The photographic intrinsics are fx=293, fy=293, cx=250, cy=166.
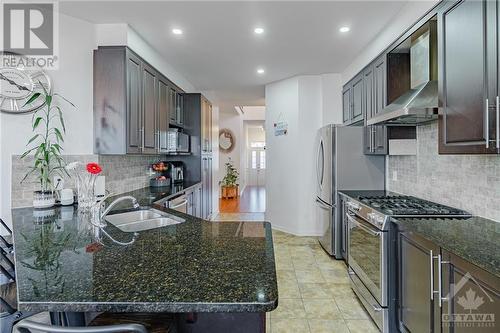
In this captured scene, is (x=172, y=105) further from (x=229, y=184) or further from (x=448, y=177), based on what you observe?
(x=229, y=184)

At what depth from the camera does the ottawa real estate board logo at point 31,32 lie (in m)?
2.48

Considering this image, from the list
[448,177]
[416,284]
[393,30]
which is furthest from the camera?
[393,30]

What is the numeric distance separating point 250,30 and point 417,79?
1.79m

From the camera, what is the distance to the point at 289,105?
5.36 meters

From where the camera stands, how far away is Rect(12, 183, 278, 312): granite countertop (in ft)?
3.06

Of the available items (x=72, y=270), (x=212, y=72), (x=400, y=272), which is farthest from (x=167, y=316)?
(x=212, y=72)

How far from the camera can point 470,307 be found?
1.39m

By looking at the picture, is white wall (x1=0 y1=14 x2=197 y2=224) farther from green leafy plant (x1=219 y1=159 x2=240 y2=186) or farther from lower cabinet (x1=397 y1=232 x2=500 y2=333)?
green leafy plant (x1=219 y1=159 x2=240 y2=186)

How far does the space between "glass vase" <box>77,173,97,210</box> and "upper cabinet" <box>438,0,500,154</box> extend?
271cm

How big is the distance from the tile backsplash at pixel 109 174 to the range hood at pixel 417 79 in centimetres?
288

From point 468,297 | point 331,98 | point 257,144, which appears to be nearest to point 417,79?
point 468,297

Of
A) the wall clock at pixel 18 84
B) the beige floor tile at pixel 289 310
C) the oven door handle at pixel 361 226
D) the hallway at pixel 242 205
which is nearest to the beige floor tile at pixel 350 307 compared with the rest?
the beige floor tile at pixel 289 310

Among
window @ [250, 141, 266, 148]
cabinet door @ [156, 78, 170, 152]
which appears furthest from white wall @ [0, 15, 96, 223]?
window @ [250, 141, 266, 148]

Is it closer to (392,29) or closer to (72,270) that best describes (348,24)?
(392,29)
